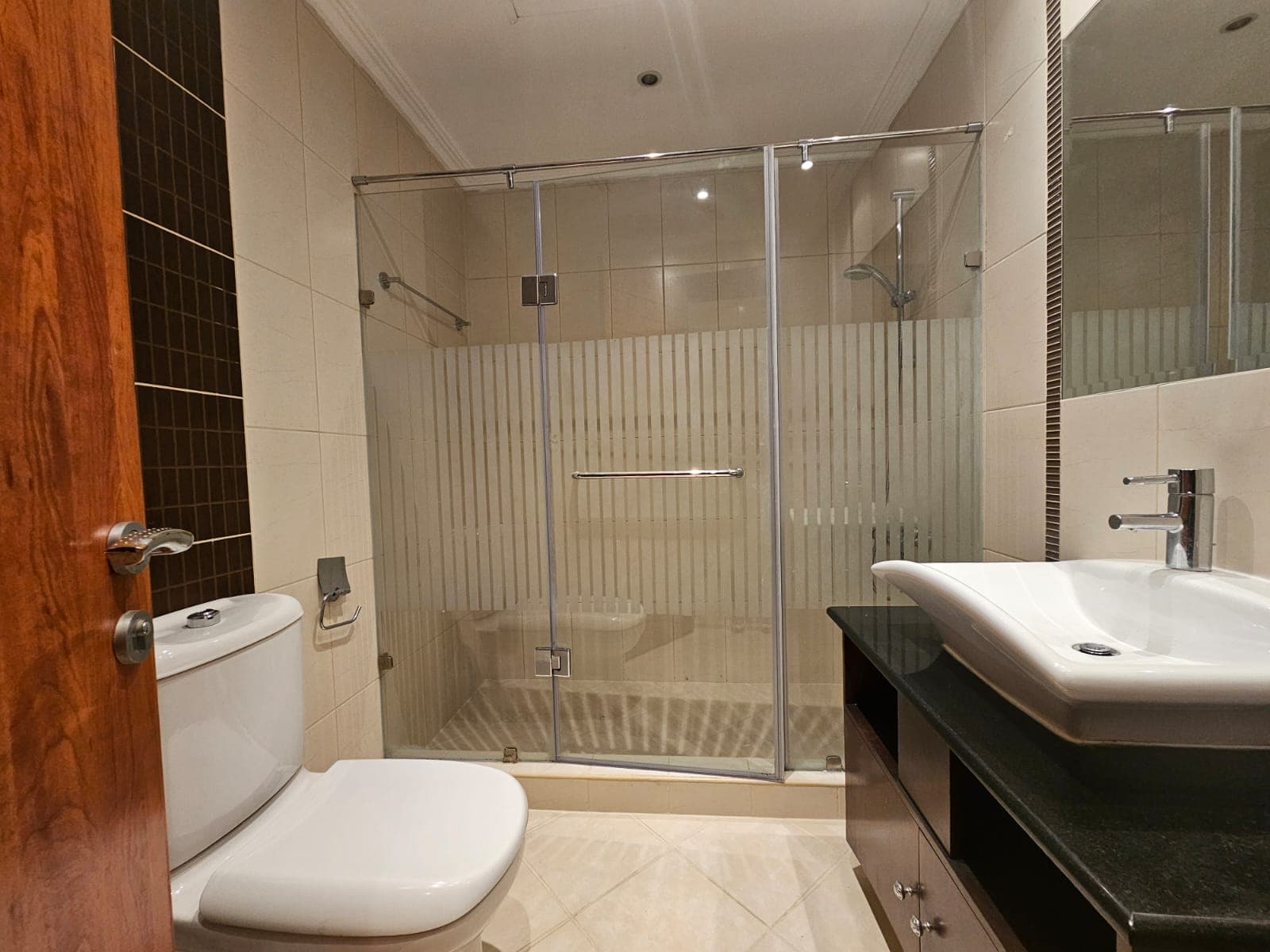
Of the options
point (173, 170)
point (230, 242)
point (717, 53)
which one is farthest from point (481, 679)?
point (717, 53)

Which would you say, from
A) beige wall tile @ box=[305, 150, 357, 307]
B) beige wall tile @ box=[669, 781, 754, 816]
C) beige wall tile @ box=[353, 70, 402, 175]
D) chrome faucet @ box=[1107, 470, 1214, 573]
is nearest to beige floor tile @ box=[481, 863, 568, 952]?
beige wall tile @ box=[669, 781, 754, 816]

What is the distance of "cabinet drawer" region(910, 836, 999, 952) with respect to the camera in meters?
0.74

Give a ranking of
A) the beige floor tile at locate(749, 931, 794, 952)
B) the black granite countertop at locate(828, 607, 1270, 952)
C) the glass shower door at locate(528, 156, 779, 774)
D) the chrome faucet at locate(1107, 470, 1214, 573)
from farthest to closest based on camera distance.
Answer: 1. the glass shower door at locate(528, 156, 779, 774)
2. the beige floor tile at locate(749, 931, 794, 952)
3. the chrome faucet at locate(1107, 470, 1214, 573)
4. the black granite countertop at locate(828, 607, 1270, 952)

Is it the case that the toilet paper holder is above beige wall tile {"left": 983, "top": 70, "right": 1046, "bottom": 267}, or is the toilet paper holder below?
below

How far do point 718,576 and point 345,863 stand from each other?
118 centimetres

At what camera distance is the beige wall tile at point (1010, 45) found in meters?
1.27

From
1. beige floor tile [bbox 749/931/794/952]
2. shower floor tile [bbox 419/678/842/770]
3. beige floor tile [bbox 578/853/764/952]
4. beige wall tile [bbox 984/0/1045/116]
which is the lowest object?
beige floor tile [bbox 578/853/764/952]

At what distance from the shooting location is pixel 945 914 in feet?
2.70

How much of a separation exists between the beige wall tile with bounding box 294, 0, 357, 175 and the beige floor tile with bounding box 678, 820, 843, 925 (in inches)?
91.4

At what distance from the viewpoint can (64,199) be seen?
54cm

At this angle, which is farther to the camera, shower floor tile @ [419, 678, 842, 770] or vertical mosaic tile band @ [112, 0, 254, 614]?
shower floor tile @ [419, 678, 842, 770]

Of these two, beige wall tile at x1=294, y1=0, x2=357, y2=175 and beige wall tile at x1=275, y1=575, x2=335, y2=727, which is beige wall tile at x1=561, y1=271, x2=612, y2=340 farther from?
beige wall tile at x1=275, y1=575, x2=335, y2=727

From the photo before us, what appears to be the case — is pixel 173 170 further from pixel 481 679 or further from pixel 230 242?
pixel 481 679

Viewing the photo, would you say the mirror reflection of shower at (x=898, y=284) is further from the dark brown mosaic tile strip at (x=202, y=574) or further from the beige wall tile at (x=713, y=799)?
the dark brown mosaic tile strip at (x=202, y=574)
